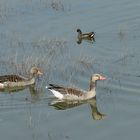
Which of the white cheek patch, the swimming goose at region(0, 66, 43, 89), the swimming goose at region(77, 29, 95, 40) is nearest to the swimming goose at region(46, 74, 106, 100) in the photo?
the white cheek patch

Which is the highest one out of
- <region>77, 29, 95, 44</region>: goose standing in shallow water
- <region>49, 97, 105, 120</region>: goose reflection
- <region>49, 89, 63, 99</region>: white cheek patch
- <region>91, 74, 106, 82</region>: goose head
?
<region>77, 29, 95, 44</region>: goose standing in shallow water

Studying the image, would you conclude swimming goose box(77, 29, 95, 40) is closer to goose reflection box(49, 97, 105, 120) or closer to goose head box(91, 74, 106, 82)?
goose head box(91, 74, 106, 82)

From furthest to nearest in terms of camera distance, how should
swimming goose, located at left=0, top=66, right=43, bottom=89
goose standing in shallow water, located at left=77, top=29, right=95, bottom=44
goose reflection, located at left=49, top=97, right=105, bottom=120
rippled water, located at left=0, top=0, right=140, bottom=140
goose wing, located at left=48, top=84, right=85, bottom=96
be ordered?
goose standing in shallow water, located at left=77, top=29, right=95, bottom=44
swimming goose, located at left=0, top=66, right=43, bottom=89
goose wing, located at left=48, top=84, right=85, bottom=96
goose reflection, located at left=49, top=97, right=105, bottom=120
rippled water, located at left=0, top=0, right=140, bottom=140

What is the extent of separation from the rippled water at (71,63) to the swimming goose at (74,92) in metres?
0.23

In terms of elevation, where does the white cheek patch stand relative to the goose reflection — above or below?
above

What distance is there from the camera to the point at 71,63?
19.7 meters

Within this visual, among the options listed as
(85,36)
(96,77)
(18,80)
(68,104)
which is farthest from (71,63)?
(85,36)

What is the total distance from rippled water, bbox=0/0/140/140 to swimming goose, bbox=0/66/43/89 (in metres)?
0.33

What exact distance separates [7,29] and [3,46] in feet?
7.73

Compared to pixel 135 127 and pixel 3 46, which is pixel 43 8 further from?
pixel 135 127

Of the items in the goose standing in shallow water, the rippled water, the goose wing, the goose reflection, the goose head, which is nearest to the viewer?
the rippled water

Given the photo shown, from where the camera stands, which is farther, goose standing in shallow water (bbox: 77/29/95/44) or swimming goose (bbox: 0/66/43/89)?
goose standing in shallow water (bbox: 77/29/95/44)

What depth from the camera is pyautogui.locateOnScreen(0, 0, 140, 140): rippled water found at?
14.7 meters

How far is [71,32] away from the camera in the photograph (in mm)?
24438
